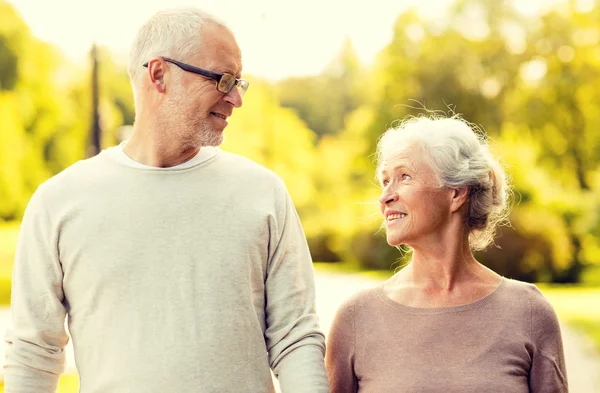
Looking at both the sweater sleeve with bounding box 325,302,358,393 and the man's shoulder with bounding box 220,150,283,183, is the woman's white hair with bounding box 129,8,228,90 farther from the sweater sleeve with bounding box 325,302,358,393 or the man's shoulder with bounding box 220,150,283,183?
the sweater sleeve with bounding box 325,302,358,393

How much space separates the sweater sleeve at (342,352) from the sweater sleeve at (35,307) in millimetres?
787

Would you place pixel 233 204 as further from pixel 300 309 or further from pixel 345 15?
pixel 345 15

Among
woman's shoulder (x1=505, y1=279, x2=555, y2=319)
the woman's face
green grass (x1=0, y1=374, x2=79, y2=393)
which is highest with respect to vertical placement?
the woman's face

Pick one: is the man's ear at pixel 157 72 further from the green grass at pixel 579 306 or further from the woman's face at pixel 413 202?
the green grass at pixel 579 306

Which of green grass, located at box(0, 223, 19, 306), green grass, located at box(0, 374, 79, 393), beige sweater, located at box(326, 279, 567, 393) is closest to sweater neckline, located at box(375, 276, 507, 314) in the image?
beige sweater, located at box(326, 279, 567, 393)

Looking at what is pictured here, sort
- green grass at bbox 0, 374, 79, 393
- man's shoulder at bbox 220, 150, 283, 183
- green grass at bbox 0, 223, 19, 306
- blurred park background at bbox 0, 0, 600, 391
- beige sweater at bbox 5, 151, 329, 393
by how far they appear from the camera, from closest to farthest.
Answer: beige sweater at bbox 5, 151, 329, 393
man's shoulder at bbox 220, 150, 283, 183
green grass at bbox 0, 374, 79, 393
green grass at bbox 0, 223, 19, 306
blurred park background at bbox 0, 0, 600, 391

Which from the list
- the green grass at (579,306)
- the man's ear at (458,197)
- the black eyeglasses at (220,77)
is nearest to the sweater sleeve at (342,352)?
the man's ear at (458,197)

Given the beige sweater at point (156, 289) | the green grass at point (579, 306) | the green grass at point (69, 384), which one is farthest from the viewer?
the green grass at point (579, 306)

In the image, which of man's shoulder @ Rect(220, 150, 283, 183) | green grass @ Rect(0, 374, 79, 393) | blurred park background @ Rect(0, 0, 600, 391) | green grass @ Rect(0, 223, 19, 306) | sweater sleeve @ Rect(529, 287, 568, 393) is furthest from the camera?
blurred park background @ Rect(0, 0, 600, 391)

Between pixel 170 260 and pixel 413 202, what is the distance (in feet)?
2.37

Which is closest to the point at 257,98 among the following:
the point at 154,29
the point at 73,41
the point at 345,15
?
the point at 73,41

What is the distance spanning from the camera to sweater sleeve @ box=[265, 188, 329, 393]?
2414 mm

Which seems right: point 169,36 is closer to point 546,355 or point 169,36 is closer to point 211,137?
point 211,137

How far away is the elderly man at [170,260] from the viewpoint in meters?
2.31
